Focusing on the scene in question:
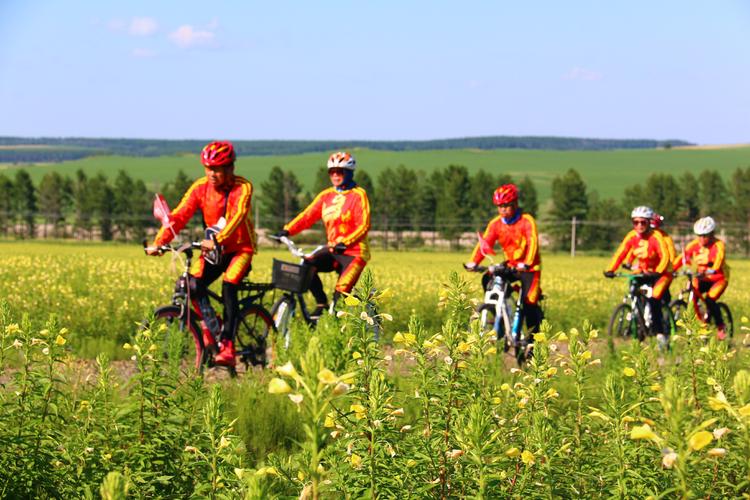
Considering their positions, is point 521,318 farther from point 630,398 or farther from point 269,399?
point 630,398

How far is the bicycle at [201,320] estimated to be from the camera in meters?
8.10

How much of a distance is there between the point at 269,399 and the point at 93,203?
7859 centimetres

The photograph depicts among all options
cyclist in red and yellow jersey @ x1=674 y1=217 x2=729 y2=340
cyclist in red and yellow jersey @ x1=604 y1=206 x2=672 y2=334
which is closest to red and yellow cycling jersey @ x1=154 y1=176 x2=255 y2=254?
cyclist in red and yellow jersey @ x1=604 y1=206 x2=672 y2=334

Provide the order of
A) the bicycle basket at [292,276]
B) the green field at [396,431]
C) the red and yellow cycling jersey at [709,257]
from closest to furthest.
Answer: the green field at [396,431]
the bicycle basket at [292,276]
the red and yellow cycling jersey at [709,257]

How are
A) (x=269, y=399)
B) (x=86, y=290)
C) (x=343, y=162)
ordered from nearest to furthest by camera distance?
(x=269, y=399), (x=343, y=162), (x=86, y=290)

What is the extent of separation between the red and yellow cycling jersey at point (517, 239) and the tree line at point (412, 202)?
205 ft

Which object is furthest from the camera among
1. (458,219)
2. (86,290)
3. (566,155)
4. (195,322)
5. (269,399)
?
(566,155)

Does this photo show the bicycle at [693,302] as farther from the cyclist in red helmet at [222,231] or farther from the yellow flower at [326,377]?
the yellow flower at [326,377]

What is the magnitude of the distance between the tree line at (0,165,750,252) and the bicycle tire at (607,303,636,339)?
59.8m

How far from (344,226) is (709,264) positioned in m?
6.51

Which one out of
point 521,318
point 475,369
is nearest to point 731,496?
point 475,369

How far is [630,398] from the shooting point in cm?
480

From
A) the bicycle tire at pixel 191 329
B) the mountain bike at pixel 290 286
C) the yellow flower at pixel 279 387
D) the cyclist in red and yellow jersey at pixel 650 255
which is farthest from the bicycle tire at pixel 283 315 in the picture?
the yellow flower at pixel 279 387

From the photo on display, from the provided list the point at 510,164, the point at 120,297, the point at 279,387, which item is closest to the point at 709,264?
the point at 120,297
